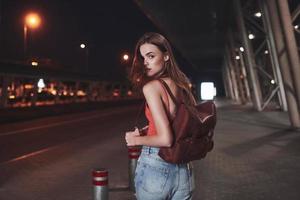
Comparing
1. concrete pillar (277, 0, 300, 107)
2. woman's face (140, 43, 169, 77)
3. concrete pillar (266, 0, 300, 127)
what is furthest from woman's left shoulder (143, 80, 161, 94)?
concrete pillar (266, 0, 300, 127)

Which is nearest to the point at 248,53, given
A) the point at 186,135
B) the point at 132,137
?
the point at 132,137

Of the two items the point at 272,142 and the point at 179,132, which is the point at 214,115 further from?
the point at 272,142

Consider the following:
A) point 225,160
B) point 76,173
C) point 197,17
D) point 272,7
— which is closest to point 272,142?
point 225,160

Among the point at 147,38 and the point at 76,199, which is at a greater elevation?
the point at 147,38

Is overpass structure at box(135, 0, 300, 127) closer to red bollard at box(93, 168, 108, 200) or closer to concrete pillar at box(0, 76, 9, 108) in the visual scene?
red bollard at box(93, 168, 108, 200)

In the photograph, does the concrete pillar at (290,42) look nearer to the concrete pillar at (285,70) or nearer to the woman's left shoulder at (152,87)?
the concrete pillar at (285,70)

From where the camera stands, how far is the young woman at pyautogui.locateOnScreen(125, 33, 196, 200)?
2.17m

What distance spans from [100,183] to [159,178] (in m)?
1.88

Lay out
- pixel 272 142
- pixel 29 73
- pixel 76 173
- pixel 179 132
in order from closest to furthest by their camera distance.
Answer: pixel 179 132
pixel 76 173
pixel 272 142
pixel 29 73

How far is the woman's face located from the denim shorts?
438 millimetres

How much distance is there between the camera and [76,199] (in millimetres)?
6082

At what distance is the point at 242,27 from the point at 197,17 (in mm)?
6490

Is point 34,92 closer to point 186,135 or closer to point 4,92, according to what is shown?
point 4,92

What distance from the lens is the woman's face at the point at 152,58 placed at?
2330 mm
